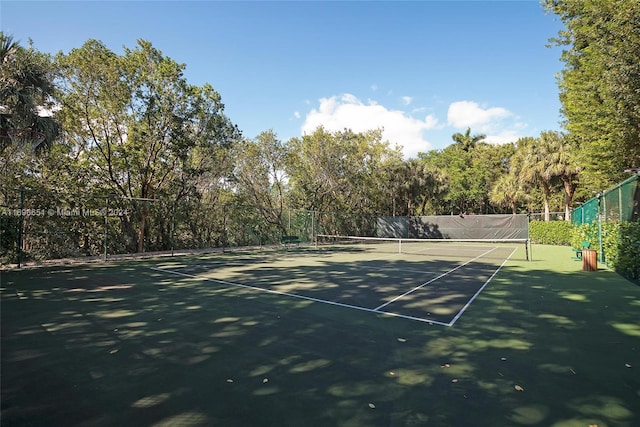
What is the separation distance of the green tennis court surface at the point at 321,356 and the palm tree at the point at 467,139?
169 ft

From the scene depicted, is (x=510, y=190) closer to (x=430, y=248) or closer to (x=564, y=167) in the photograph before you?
(x=564, y=167)

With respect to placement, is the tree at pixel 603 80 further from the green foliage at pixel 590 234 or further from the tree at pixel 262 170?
the tree at pixel 262 170

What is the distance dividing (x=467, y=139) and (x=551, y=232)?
3401 cm

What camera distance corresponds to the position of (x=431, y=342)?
4.33 meters

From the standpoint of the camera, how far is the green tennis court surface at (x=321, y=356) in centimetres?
271

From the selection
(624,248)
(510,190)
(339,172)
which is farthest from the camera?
(510,190)

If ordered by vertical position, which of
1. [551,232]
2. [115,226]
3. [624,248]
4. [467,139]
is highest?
[467,139]

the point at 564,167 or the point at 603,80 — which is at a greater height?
the point at 603,80

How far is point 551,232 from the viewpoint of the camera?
24688 millimetres

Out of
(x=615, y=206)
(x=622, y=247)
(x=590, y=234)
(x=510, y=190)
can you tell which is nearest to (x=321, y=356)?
(x=622, y=247)

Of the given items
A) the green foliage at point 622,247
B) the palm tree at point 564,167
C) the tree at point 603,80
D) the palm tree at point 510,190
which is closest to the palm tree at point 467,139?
the palm tree at point 510,190

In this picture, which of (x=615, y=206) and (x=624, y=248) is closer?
(x=624, y=248)

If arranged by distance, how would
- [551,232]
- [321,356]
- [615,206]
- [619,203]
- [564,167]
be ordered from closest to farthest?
[321,356], [619,203], [615,206], [551,232], [564,167]

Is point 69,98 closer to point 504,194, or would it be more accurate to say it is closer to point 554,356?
point 554,356
